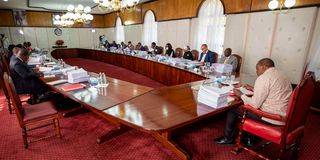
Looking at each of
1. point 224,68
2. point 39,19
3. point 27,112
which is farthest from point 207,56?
point 39,19

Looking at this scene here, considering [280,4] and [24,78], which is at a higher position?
[280,4]

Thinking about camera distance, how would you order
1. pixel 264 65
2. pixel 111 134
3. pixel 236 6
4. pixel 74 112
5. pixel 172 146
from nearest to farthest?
pixel 264 65 → pixel 172 146 → pixel 111 134 → pixel 74 112 → pixel 236 6

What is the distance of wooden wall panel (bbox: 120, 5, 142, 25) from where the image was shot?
9.00 meters

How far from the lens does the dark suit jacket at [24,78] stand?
3.06 meters

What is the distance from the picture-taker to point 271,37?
4219 millimetres

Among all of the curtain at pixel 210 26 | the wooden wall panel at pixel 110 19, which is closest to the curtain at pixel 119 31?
the wooden wall panel at pixel 110 19

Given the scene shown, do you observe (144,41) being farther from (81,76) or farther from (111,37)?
(81,76)

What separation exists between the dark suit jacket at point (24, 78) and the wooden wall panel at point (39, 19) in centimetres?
929

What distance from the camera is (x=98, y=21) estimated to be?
41.8 ft

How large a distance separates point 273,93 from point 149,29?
24.3ft

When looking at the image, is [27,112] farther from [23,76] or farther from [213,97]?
[213,97]

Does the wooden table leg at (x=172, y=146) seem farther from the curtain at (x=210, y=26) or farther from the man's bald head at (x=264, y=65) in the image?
the curtain at (x=210, y=26)

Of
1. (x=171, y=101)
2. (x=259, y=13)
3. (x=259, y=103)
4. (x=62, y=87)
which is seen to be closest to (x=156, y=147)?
(x=171, y=101)

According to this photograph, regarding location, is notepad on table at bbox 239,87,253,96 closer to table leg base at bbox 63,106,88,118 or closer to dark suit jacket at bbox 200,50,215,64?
dark suit jacket at bbox 200,50,215,64
